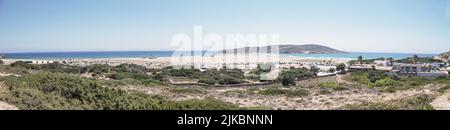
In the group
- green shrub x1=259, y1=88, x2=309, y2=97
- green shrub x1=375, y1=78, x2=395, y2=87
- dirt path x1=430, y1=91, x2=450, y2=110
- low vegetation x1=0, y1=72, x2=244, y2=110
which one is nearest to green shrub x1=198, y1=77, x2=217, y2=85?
green shrub x1=259, y1=88, x2=309, y2=97

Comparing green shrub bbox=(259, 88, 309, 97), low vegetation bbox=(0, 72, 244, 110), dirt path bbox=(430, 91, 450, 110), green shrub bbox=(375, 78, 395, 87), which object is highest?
low vegetation bbox=(0, 72, 244, 110)

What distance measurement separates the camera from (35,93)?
6.00m

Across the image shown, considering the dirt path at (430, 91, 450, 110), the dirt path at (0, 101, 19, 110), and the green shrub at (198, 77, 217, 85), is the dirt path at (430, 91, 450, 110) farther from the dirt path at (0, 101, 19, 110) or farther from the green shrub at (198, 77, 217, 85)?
the green shrub at (198, 77, 217, 85)

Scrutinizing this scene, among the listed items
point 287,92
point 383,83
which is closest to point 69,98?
point 287,92

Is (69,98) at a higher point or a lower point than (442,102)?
higher

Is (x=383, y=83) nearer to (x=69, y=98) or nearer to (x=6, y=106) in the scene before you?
(x=69, y=98)
